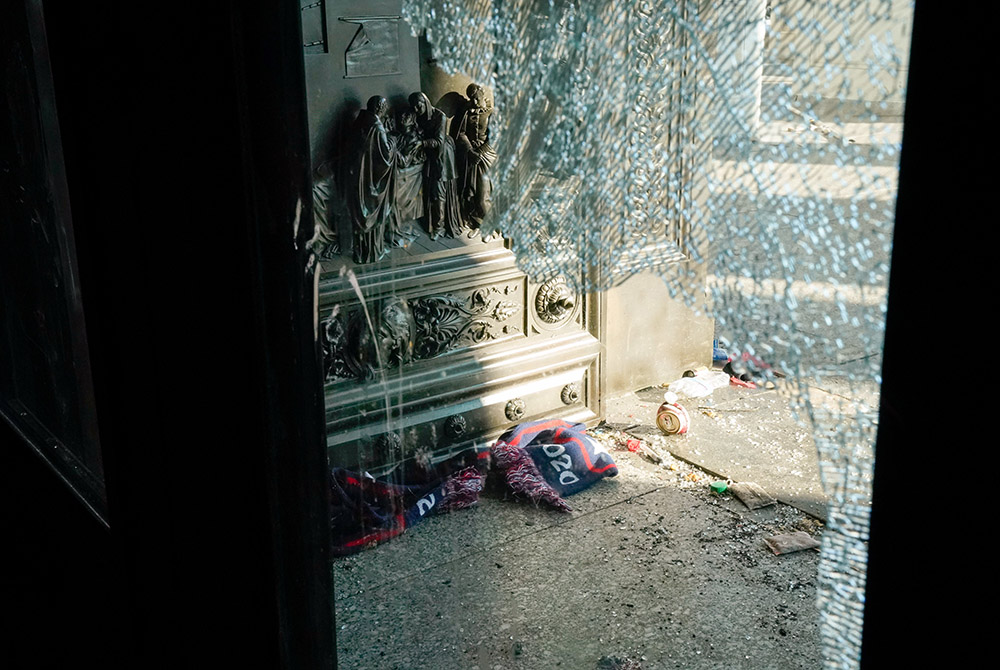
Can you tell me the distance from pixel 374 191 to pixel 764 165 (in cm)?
75

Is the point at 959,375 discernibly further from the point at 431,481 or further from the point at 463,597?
the point at 431,481

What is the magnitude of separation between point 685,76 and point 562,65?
7.7 inches

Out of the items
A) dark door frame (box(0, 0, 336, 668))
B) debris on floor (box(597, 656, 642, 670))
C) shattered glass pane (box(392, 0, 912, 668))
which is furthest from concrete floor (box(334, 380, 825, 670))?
shattered glass pane (box(392, 0, 912, 668))

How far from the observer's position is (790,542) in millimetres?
1933

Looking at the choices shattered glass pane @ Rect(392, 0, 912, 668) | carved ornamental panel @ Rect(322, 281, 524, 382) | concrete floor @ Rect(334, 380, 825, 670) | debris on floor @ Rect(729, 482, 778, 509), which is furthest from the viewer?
debris on floor @ Rect(729, 482, 778, 509)

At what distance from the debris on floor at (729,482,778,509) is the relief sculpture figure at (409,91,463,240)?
99 centimetres

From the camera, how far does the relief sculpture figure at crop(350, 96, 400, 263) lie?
120 cm

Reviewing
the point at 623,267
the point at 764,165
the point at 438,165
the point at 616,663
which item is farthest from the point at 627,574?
the point at 764,165

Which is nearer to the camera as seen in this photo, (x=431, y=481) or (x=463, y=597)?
(x=463, y=597)

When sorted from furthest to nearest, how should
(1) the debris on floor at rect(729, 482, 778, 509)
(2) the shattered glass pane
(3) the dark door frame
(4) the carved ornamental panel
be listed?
(1) the debris on floor at rect(729, 482, 778, 509), (4) the carved ornamental panel, (3) the dark door frame, (2) the shattered glass pane

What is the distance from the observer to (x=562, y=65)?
89cm

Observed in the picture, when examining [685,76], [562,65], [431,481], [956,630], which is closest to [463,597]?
[431,481]

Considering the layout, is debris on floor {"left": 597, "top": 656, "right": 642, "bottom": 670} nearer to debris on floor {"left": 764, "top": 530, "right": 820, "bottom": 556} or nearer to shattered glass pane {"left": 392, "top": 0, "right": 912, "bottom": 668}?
debris on floor {"left": 764, "top": 530, "right": 820, "bottom": 556}

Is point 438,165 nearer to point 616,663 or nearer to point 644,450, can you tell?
point 616,663
